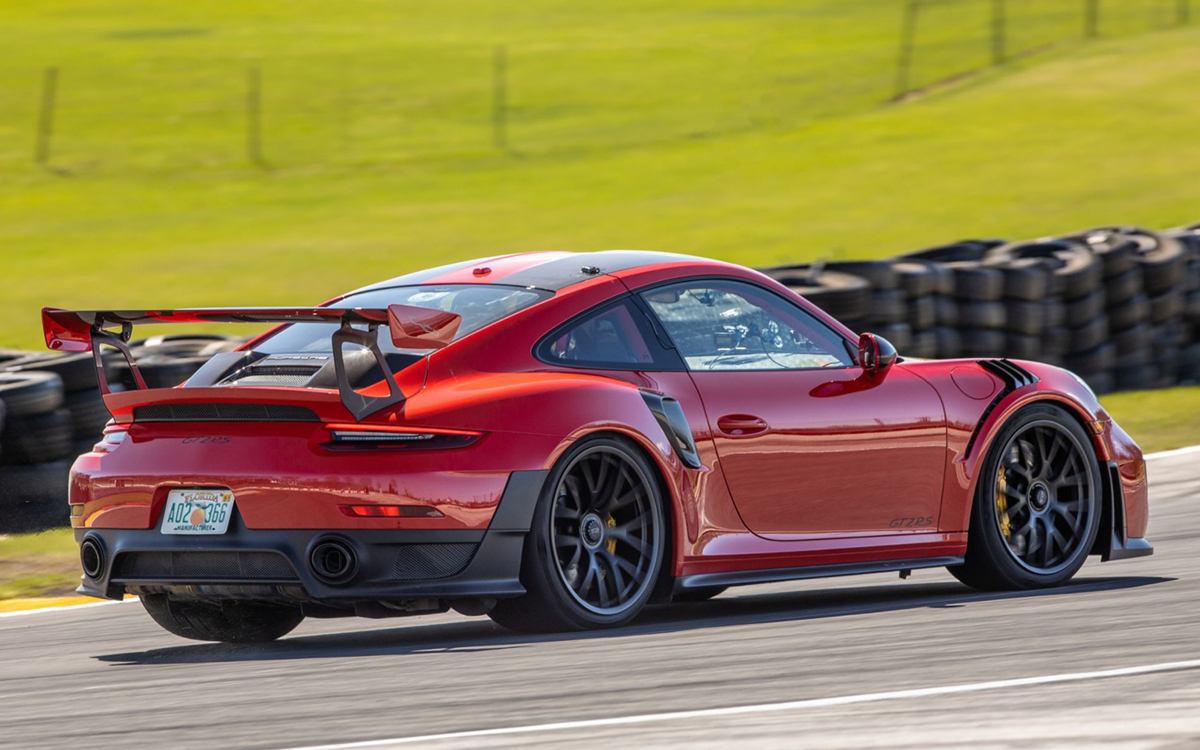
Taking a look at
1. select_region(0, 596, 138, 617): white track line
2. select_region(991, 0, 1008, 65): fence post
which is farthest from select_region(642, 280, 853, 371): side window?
select_region(991, 0, 1008, 65): fence post

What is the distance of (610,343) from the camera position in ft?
22.0

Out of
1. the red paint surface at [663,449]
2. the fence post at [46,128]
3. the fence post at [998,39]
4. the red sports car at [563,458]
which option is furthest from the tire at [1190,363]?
the fence post at [998,39]

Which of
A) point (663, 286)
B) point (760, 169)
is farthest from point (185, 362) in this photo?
point (760, 169)

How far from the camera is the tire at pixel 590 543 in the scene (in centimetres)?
616

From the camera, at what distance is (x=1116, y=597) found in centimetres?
701

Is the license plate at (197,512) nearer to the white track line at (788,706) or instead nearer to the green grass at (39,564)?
the white track line at (788,706)

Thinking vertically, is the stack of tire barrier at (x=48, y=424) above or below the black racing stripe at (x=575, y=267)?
below

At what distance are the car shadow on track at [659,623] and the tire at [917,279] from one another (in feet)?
18.9

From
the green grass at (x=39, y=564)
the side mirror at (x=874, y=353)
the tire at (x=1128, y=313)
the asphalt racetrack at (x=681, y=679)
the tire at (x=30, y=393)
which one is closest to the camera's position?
the asphalt racetrack at (x=681, y=679)

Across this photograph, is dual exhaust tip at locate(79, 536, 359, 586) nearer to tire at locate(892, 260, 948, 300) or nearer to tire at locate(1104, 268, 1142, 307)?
tire at locate(892, 260, 948, 300)

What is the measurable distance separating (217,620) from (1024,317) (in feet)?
28.7

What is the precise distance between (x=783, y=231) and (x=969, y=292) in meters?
8.49

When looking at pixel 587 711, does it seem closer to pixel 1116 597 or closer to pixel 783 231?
pixel 1116 597

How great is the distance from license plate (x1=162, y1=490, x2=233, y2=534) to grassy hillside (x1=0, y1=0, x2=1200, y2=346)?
1170 cm
